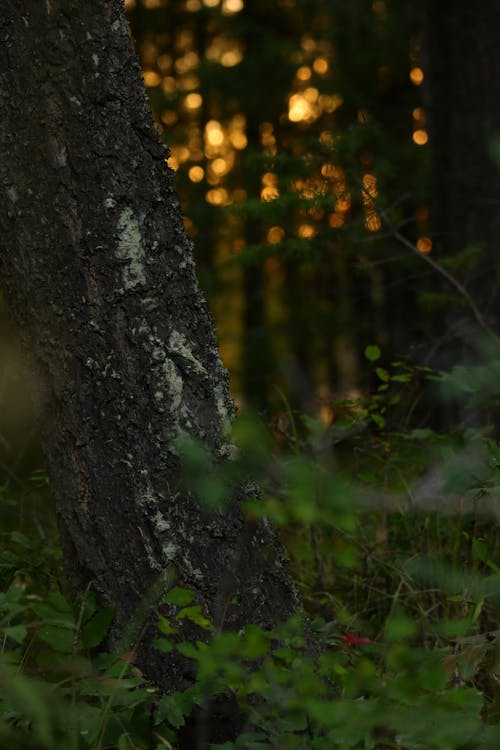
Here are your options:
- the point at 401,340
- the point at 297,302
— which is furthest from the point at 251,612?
the point at 297,302

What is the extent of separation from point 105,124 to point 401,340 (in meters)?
6.09

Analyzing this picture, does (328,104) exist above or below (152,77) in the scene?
below

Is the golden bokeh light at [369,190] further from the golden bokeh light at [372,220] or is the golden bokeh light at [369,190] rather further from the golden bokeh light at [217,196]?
the golden bokeh light at [217,196]

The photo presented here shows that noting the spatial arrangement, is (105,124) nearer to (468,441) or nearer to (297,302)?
(468,441)

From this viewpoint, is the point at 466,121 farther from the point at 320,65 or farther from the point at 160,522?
the point at 320,65

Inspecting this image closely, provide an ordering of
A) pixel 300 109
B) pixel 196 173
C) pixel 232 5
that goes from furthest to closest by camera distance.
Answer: pixel 196 173 → pixel 300 109 → pixel 232 5

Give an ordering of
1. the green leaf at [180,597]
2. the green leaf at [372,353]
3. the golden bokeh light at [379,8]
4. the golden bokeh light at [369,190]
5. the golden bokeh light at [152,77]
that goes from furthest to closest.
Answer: the golden bokeh light at [152,77] → the golden bokeh light at [379,8] → the golden bokeh light at [369,190] → the green leaf at [372,353] → the green leaf at [180,597]

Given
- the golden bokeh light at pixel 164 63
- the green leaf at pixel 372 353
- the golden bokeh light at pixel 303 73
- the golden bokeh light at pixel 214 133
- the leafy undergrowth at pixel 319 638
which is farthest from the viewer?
the golden bokeh light at pixel 214 133

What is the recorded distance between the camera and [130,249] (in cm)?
214

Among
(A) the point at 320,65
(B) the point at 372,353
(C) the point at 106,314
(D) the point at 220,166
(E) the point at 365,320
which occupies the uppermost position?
(A) the point at 320,65

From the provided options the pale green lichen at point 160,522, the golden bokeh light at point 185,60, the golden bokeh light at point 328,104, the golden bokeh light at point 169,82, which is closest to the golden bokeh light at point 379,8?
the golden bokeh light at point 328,104

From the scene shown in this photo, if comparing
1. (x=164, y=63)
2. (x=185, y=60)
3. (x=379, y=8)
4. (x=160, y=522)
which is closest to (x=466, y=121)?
(x=160, y=522)

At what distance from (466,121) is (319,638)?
445 cm

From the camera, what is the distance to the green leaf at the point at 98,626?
2.04 m
